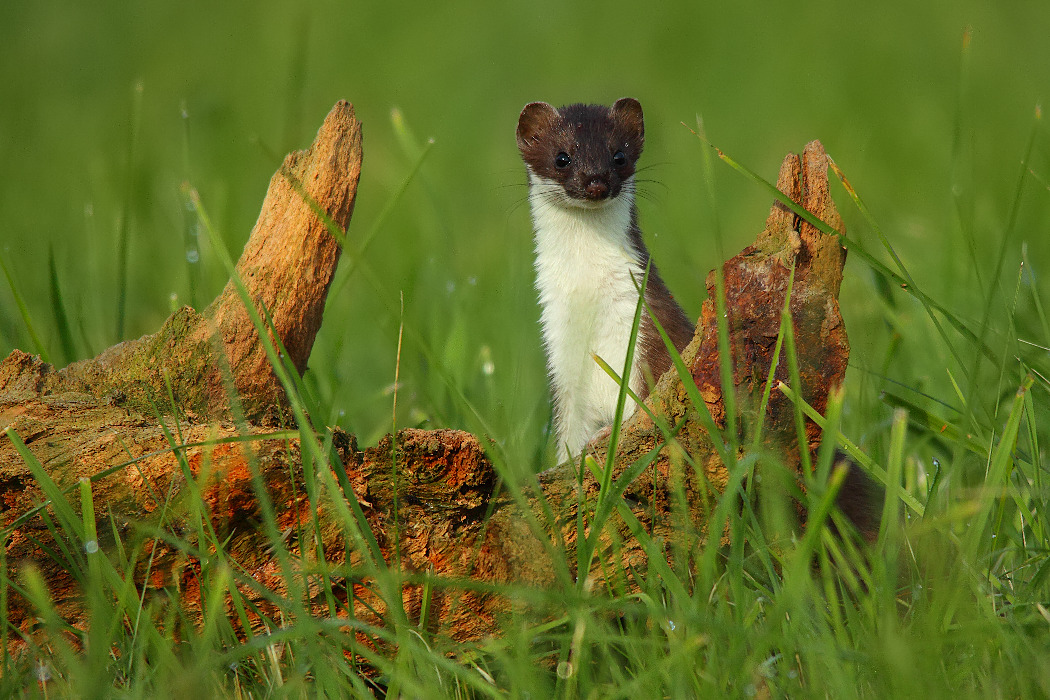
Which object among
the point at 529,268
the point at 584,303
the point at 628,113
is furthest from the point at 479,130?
the point at 584,303

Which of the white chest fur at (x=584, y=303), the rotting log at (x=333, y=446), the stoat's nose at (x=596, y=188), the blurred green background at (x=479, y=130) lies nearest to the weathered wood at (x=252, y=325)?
the rotting log at (x=333, y=446)

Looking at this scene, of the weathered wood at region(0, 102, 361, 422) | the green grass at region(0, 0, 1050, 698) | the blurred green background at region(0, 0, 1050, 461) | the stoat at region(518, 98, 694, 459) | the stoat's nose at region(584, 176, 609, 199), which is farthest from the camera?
the blurred green background at region(0, 0, 1050, 461)

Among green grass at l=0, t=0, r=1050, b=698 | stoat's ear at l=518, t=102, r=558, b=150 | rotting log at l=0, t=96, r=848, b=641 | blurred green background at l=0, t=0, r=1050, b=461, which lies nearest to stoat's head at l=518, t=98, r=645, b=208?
stoat's ear at l=518, t=102, r=558, b=150

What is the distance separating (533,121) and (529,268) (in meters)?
1.76

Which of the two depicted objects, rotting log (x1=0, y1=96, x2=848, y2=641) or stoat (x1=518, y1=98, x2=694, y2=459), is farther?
stoat (x1=518, y1=98, x2=694, y2=459)

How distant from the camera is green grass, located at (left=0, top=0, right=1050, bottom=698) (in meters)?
2.03

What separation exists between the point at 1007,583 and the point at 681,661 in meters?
1.13

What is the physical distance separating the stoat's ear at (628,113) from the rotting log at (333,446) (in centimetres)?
189

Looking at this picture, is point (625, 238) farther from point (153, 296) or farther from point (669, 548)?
point (153, 296)

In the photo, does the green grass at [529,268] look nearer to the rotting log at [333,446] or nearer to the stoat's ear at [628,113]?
the rotting log at [333,446]

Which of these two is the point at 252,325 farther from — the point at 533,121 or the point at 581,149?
the point at 533,121

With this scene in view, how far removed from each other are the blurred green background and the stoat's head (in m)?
0.49

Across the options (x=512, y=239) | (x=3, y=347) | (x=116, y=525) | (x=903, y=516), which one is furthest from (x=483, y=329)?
(x=116, y=525)

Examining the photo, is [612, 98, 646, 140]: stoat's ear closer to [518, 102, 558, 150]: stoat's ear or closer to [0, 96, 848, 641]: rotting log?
[518, 102, 558, 150]: stoat's ear
